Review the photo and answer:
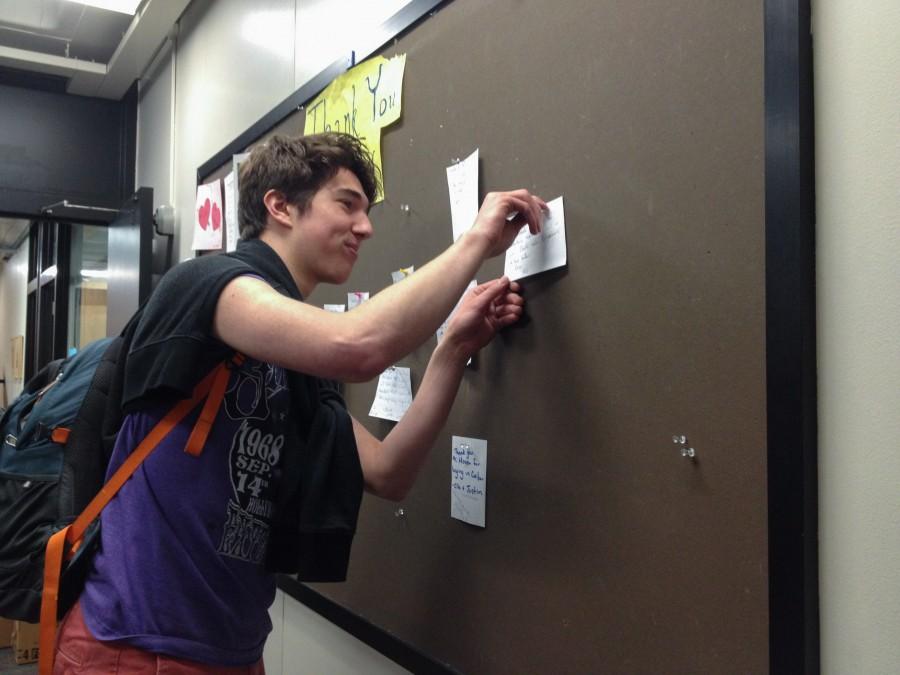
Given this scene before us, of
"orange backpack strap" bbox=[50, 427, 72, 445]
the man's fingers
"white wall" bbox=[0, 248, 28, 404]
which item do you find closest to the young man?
the man's fingers

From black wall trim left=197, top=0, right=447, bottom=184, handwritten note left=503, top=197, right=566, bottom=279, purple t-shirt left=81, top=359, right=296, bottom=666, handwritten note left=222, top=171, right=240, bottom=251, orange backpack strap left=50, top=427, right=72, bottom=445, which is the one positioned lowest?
purple t-shirt left=81, top=359, right=296, bottom=666

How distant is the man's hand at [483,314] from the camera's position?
40.1 inches

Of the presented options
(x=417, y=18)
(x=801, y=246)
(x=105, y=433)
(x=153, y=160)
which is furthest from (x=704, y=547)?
(x=153, y=160)

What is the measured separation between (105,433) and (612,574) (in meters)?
0.67

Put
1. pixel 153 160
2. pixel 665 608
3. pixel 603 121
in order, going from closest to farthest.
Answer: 1. pixel 665 608
2. pixel 603 121
3. pixel 153 160

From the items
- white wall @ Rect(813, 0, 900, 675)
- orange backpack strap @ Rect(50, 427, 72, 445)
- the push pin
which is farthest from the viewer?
orange backpack strap @ Rect(50, 427, 72, 445)

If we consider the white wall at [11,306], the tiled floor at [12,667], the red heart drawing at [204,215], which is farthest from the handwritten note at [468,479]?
the white wall at [11,306]

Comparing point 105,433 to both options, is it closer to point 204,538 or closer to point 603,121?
point 204,538

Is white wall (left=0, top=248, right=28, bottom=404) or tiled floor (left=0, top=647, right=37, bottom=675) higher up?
white wall (left=0, top=248, right=28, bottom=404)

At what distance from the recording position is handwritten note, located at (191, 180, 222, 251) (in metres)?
2.07

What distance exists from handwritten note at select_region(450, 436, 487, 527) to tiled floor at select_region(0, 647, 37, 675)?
9.98 ft

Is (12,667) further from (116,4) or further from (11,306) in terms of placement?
(11,306)

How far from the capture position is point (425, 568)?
1186 mm

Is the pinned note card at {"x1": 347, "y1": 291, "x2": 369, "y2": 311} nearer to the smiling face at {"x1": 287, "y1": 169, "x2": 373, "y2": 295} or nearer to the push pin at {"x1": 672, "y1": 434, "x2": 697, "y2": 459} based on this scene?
the smiling face at {"x1": 287, "y1": 169, "x2": 373, "y2": 295}
